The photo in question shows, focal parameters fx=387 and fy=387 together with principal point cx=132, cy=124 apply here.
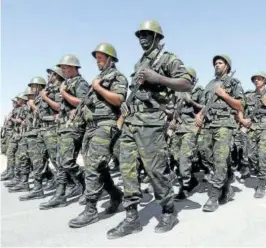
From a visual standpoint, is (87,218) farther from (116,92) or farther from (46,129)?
(46,129)

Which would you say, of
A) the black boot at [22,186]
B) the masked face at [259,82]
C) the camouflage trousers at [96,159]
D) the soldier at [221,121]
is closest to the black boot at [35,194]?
the black boot at [22,186]

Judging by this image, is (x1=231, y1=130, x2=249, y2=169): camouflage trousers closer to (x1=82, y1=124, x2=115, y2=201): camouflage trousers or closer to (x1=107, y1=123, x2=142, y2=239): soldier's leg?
(x1=82, y1=124, x2=115, y2=201): camouflage trousers

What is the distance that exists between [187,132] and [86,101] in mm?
2311

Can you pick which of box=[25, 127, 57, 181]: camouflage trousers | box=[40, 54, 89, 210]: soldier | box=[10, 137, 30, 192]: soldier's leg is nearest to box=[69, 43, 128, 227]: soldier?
box=[40, 54, 89, 210]: soldier

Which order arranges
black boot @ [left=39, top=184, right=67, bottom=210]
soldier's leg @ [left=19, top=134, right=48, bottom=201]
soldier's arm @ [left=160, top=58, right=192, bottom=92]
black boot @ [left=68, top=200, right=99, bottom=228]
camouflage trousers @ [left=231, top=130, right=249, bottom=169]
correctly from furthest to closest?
camouflage trousers @ [left=231, top=130, right=249, bottom=169] → soldier's leg @ [left=19, top=134, right=48, bottom=201] → black boot @ [left=39, top=184, right=67, bottom=210] → black boot @ [left=68, top=200, right=99, bottom=228] → soldier's arm @ [left=160, top=58, right=192, bottom=92]

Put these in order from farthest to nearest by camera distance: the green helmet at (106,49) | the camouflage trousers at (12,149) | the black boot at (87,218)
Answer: the camouflage trousers at (12,149) → the green helmet at (106,49) → the black boot at (87,218)

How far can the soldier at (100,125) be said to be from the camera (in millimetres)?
4699

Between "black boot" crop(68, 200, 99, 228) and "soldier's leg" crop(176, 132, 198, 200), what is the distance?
1.78 meters

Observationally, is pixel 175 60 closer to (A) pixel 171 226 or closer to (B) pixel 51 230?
(A) pixel 171 226

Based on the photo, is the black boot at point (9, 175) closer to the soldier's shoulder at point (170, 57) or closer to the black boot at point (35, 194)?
the black boot at point (35, 194)

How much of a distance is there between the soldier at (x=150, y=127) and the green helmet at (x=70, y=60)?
1821 millimetres

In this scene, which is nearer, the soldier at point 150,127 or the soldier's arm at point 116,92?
the soldier at point 150,127

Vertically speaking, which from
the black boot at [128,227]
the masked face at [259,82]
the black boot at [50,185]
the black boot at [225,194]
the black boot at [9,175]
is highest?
the masked face at [259,82]

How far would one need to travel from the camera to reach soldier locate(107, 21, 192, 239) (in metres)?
4.21
